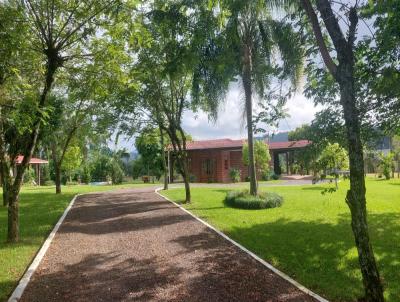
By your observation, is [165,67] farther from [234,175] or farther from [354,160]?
[234,175]

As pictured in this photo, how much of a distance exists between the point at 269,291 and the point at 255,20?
13393 millimetres

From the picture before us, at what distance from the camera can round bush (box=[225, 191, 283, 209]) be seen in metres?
16.8

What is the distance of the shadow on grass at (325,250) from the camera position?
7.05 m

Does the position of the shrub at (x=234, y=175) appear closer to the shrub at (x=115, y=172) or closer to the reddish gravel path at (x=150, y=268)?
the shrub at (x=115, y=172)

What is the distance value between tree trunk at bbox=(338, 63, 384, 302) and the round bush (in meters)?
10.5

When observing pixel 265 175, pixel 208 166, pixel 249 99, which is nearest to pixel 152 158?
pixel 208 166

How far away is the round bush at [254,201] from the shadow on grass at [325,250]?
3.14m

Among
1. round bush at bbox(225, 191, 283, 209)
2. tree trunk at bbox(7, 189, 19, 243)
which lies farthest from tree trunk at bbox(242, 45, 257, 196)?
tree trunk at bbox(7, 189, 19, 243)

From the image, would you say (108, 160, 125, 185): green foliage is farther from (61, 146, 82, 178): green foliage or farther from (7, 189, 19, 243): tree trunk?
(7, 189, 19, 243): tree trunk

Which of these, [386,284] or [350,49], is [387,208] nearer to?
[386,284]

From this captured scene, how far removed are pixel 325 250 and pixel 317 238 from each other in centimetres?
126

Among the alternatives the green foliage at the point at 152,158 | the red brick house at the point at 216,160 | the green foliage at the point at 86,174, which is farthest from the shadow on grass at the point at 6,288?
the green foliage at the point at 86,174

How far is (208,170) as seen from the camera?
1665 inches

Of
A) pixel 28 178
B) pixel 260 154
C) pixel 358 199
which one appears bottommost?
pixel 358 199
